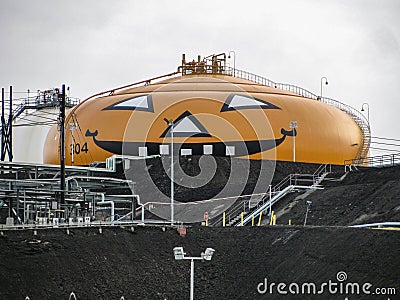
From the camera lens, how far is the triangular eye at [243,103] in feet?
241

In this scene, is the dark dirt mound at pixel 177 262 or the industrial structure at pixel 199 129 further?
the industrial structure at pixel 199 129

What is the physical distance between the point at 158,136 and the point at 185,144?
2.44m

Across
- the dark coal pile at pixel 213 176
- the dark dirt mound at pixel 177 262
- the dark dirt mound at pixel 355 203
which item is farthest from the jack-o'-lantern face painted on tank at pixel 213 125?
the dark dirt mound at pixel 177 262

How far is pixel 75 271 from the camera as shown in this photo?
3966 centimetres

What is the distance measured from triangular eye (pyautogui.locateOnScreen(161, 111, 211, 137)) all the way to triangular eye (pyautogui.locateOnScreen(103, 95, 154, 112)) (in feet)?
9.74

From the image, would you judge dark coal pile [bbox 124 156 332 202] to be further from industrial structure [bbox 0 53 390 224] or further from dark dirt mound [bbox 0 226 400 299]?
dark dirt mound [bbox 0 226 400 299]

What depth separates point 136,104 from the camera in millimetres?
75562

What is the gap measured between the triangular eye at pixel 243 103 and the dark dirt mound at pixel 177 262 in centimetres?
2822

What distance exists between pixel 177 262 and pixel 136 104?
3395cm

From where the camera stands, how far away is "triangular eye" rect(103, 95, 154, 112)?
74812 millimetres

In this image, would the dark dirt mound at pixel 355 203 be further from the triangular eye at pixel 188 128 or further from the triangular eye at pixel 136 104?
the triangular eye at pixel 136 104

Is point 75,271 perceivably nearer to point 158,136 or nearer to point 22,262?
point 22,262

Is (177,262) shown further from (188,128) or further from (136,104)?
(136,104)

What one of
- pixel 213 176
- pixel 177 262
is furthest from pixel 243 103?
pixel 177 262
